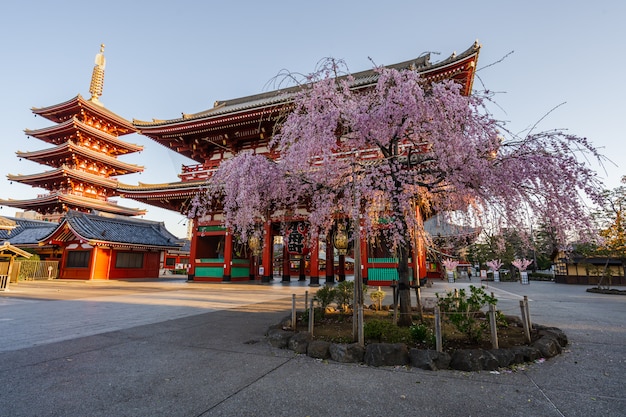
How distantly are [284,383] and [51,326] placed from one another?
5.90 metres

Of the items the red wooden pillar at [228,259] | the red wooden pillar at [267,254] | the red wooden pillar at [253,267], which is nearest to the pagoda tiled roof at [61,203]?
the red wooden pillar at [253,267]

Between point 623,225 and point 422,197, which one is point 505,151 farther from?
point 623,225

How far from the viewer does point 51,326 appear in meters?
6.43

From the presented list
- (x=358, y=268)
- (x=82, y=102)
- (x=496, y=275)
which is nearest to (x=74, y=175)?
(x=82, y=102)

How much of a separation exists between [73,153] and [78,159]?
3.80 feet

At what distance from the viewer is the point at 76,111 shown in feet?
107

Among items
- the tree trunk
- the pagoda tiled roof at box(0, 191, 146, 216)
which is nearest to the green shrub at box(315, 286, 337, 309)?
the tree trunk

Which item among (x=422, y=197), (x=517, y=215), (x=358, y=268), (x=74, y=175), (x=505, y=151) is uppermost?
(x=74, y=175)

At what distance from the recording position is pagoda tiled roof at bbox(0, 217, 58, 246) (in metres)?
26.3

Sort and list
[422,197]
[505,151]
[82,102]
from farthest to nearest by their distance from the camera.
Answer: [82,102] < [422,197] < [505,151]

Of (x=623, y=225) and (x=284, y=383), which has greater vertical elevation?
(x=623, y=225)

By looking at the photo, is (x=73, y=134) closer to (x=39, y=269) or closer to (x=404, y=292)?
(x=39, y=269)

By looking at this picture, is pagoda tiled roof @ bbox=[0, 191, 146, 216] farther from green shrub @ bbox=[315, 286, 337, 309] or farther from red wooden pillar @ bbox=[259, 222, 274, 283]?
green shrub @ bbox=[315, 286, 337, 309]

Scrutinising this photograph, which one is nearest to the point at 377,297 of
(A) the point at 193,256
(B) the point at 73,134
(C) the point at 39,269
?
(A) the point at 193,256
